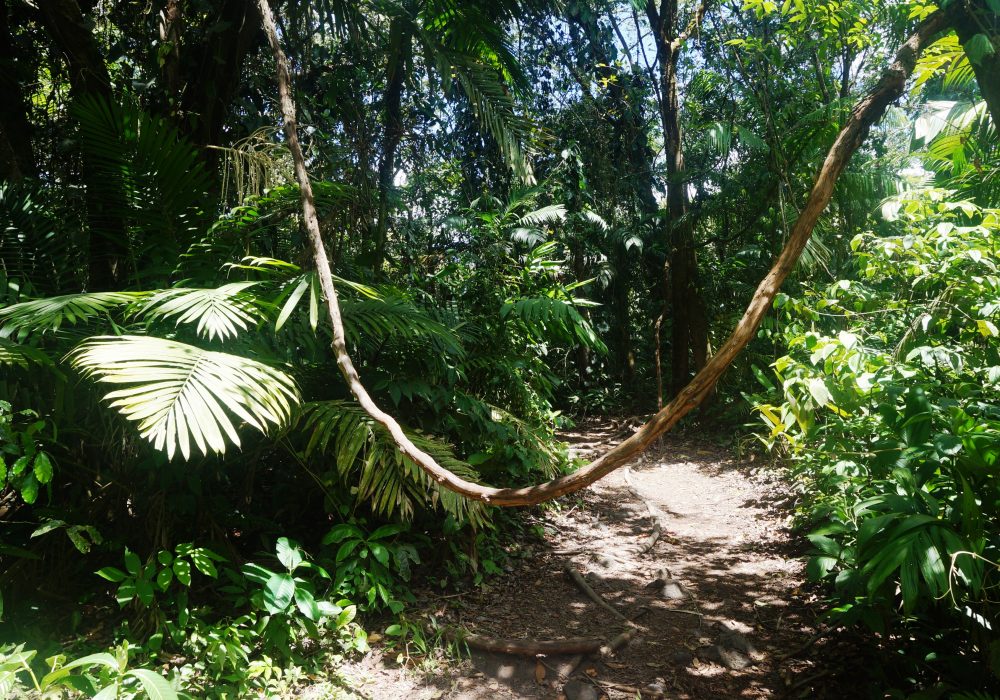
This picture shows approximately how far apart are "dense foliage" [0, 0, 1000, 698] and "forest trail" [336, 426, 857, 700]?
0.27 meters

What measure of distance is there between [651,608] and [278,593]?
77.3 inches

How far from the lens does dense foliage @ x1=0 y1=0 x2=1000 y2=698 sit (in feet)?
7.13

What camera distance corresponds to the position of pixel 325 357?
11.0 ft

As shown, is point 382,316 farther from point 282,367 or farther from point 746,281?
point 746,281

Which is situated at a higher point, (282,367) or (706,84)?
(706,84)

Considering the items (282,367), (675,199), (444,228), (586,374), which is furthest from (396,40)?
(586,374)

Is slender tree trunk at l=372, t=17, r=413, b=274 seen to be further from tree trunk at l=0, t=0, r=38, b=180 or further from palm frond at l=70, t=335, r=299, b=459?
tree trunk at l=0, t=0, r=38, b=180

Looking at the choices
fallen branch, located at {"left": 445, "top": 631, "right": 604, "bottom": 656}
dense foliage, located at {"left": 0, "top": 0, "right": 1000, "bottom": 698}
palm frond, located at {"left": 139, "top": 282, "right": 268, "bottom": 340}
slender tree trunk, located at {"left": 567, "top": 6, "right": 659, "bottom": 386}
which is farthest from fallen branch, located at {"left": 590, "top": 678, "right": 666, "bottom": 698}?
slender tree trunk, located at {"left": 567, "top": 6, "right": 659, "bottom": 386}

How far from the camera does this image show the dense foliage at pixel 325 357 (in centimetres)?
217

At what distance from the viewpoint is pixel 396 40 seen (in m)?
3.98

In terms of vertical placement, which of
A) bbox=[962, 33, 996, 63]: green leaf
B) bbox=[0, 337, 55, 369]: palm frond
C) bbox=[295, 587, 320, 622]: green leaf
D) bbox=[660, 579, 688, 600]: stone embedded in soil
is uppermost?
bbox=[962, 33, 996, 63]: green leaf

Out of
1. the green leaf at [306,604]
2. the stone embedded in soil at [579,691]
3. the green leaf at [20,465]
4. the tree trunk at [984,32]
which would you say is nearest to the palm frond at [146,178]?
the green leaf at [20,465]

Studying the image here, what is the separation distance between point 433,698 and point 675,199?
6639 millimetres

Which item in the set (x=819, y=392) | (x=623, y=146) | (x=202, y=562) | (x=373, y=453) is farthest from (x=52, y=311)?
(x=623, y=146)
